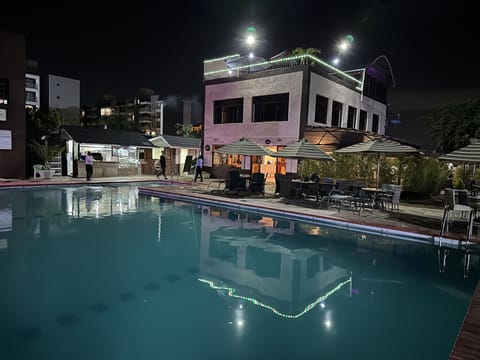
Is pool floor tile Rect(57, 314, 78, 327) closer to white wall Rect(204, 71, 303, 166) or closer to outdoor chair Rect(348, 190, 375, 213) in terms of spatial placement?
outdoor chair Rect(348, 190, 375, 213)

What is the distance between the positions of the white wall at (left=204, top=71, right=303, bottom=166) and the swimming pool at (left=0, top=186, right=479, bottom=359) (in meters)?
9.86

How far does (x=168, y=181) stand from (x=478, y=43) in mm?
17909

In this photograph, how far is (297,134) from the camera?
16.5m

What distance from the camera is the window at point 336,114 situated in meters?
19.1

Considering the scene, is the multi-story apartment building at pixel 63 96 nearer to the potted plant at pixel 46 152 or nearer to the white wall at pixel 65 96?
the white wall at pixel 65 96

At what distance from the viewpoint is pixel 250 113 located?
60.6 feet

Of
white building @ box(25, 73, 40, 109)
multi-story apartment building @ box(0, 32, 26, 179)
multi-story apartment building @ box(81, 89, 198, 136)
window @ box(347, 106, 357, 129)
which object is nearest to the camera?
multi-story apartment building @ box(0, 32, 26, 179)

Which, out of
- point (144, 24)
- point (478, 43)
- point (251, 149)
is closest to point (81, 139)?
point (144, 24)

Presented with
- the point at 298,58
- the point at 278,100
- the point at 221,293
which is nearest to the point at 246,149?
the point at 278,100

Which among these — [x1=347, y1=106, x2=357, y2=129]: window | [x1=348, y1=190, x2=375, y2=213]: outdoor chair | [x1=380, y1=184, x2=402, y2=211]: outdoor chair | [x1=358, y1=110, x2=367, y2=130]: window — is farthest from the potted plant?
[x1=358, y1=110, x2=367, y2=130]: window

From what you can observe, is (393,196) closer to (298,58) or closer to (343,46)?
(298,58)

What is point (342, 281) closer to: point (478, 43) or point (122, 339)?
point (122, 339)

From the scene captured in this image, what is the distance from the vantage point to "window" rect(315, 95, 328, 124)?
17.5 m

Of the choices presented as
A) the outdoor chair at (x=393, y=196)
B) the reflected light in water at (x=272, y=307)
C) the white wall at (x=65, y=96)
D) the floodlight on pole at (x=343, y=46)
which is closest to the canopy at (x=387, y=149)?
the outdoor chair at (x=393, y=196)
